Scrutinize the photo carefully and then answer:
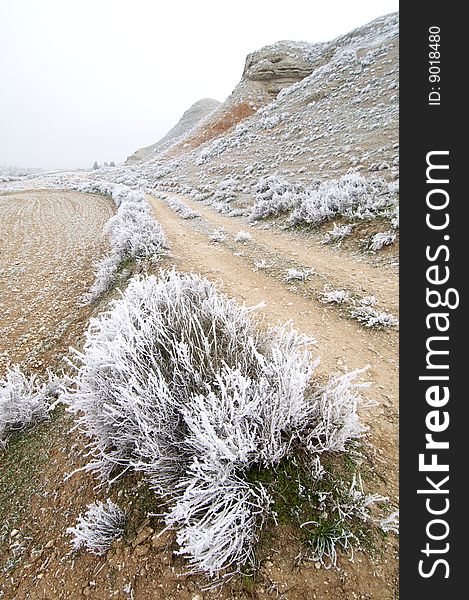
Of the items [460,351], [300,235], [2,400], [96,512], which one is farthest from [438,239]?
[300,235]

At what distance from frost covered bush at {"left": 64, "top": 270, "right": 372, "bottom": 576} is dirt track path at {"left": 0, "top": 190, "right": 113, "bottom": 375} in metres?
3.13

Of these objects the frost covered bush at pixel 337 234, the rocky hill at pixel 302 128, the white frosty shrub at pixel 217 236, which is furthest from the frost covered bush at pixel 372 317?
the white frosty shrub at pixel 217 236

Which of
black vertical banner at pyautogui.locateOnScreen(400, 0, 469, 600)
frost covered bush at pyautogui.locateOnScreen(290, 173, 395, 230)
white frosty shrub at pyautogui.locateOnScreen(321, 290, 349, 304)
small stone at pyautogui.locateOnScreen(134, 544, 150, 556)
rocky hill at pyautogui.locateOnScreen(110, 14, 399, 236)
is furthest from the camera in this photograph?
rocky hill at pyautogui.locateOnScreen(110, 14, 399, 236)

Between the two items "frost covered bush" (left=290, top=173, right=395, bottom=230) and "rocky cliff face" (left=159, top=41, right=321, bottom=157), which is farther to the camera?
"rocky cliff face" (left=159, top=41, right=321, bottom=157)

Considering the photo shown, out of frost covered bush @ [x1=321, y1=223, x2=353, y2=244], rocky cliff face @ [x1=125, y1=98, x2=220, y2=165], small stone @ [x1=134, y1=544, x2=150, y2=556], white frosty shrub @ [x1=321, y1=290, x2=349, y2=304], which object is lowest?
small stone @ [x1=134, y1=544, x2=150, y2=556]

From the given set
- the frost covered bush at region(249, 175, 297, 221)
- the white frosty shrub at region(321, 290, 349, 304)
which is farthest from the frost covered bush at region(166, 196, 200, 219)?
the white frosty shrub at region(321, 290, 349, 304)

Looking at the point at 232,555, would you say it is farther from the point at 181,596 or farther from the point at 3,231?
the point at 3,231

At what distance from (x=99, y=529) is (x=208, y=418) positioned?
1.09 metres

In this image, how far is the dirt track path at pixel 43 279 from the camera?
5703 mm

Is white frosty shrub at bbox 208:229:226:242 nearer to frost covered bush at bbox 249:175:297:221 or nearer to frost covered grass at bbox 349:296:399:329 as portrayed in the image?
frost covered bush at bbox 249:175:297:221

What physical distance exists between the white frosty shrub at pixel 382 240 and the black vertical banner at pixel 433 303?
17.0ft

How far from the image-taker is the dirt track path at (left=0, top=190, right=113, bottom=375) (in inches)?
225

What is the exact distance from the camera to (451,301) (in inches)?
81.0

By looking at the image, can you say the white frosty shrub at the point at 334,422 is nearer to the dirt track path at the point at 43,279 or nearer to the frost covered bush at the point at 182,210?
the dirt track path at the point at 43,279
